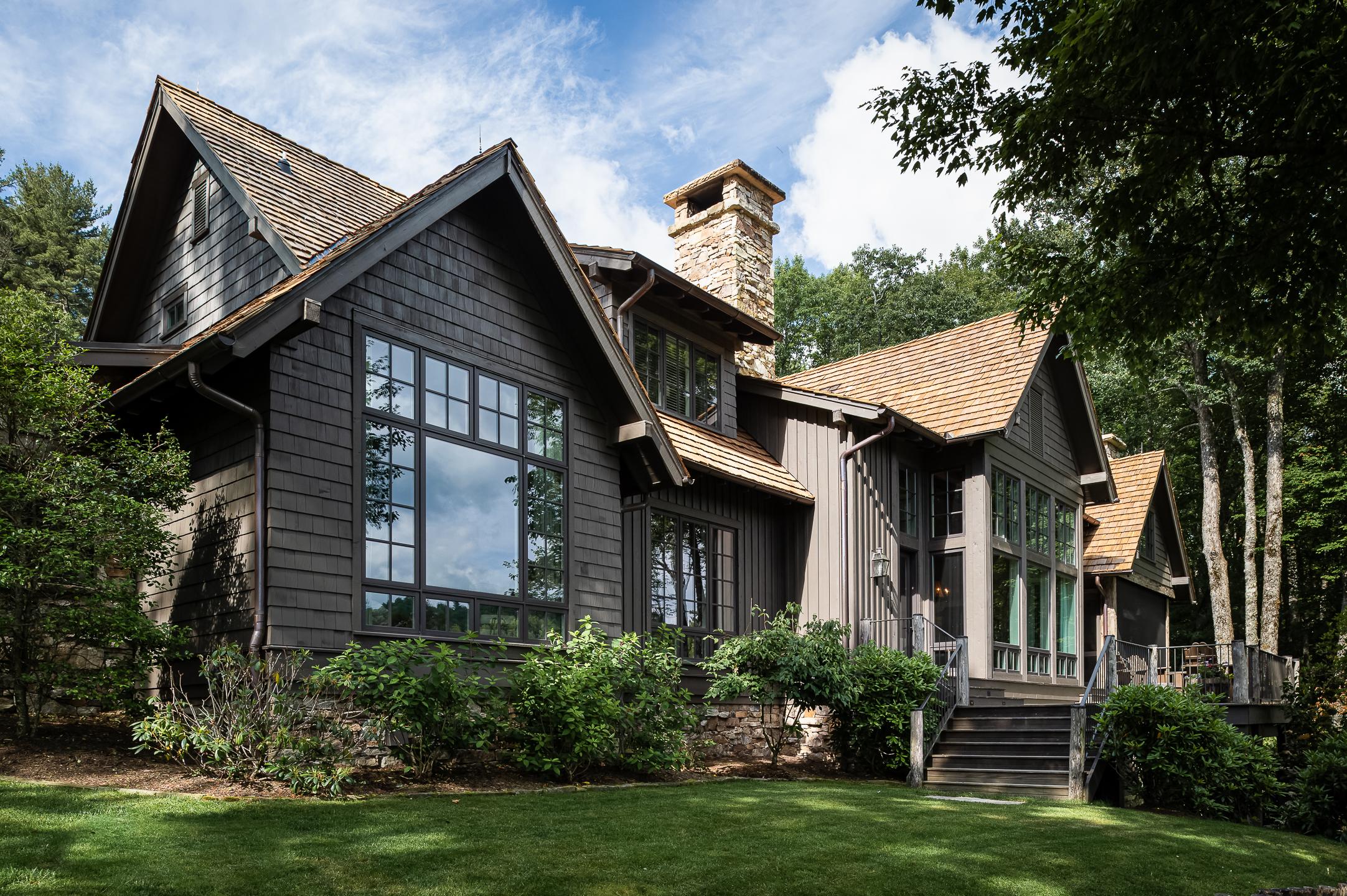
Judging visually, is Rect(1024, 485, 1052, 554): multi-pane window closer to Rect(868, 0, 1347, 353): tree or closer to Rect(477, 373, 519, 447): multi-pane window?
Rect(868, 0, 1347, 353): tree

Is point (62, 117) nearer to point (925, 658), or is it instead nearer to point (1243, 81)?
point (925, 658)

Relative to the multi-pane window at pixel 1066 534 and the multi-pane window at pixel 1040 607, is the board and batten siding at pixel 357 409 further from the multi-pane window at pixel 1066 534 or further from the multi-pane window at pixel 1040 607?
the multi-pane window at pixel 1066 534

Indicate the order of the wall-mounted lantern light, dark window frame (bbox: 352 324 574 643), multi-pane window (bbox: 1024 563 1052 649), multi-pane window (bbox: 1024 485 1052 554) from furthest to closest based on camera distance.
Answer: multi-pane window (bbox: 1024 563 1052 649) < multi-pane window (bbox: 1024 485 1052 554) < the wall-mounted lantern light < dark window frame (bbox: 352 324 574 643)

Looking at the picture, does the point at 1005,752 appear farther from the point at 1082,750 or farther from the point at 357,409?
the point at 357,409

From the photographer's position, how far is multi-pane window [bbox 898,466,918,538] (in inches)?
713

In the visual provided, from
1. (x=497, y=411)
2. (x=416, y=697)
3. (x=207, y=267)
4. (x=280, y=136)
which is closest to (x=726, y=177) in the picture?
(x=280, y=136)

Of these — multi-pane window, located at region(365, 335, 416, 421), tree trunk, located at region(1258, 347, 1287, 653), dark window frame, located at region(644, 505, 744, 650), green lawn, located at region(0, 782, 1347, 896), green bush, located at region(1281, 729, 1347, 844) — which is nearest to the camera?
green lawn, located at region(0, 782, 1347, 896)

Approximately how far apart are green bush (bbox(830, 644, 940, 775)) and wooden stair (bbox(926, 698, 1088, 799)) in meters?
0.57

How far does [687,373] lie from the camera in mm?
17078

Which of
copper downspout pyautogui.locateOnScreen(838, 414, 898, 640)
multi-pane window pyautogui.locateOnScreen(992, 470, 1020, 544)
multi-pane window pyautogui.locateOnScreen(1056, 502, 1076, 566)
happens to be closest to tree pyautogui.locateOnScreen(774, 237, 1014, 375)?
multi-pane window pyautogui.locateOnScreen(1056, 502, 1076, 566)

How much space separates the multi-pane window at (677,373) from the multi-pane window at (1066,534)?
8.34 m

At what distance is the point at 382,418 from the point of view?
10844 millimetres

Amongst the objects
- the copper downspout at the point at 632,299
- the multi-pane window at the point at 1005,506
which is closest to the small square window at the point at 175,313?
the copper downspout at the point at 632,299

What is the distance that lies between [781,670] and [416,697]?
218 inches
